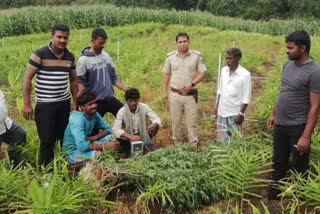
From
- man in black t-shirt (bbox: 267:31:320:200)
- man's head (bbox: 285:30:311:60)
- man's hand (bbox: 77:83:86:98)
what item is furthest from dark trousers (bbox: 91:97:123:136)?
man's head (bbox: 285:30:311:60)

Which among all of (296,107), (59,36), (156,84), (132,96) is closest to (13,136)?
(59,36)

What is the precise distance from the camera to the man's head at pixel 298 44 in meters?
2.99

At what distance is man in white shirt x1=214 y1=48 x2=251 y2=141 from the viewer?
4.10 meters

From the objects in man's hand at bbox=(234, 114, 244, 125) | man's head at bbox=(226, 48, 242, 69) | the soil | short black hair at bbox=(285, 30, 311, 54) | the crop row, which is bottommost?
the soil

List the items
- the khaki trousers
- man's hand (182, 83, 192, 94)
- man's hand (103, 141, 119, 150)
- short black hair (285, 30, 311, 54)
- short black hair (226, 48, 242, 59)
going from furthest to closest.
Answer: the khaki trousers, man's hand (182, 83, 192, 94), short black hair (226, 48, 242, 59), man's hand (103, 141, 119, 150), short black hair (285, 30, 311, 54)

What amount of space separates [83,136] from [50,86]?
0.65 meters

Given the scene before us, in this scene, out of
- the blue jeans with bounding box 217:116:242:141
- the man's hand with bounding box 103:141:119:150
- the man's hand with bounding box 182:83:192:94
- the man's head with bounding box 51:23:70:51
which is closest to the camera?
the man's head with bounding box 51:23:70:51

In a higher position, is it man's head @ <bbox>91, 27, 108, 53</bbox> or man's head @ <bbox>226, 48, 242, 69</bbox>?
man's head @ <bbox>91, 27, 108, 53</bbox>

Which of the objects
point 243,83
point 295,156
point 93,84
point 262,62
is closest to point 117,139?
point 93,84

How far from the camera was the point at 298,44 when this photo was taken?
301 cm

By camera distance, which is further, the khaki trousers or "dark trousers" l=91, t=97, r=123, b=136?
the khaki trousers

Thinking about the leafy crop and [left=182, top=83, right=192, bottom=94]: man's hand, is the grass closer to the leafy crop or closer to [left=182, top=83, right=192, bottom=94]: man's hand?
the leafy crop

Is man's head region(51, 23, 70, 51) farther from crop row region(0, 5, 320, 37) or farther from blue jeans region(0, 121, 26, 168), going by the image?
crop row region(0, 5, 320, 37)

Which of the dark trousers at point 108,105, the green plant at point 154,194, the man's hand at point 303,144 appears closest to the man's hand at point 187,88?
the dark trousers at point 108,105
